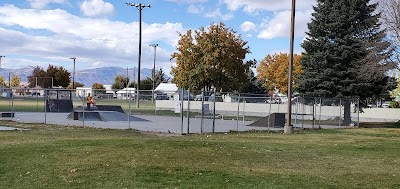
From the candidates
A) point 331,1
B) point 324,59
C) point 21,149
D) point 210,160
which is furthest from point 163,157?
point 331,1

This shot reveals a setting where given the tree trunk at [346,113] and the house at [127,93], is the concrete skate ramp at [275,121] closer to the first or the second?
the tree trunk at [346,113]

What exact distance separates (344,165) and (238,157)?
8.64ft

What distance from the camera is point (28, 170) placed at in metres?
10.0

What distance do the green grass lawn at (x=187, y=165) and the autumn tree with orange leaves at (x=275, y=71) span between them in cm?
5654

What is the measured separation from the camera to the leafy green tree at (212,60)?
47.9m

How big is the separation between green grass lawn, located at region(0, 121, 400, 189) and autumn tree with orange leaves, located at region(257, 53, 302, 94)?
56543 millimetres

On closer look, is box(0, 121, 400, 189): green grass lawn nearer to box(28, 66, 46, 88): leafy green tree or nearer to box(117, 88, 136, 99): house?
box(117, 88, 136, 99): house

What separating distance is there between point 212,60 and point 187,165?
36.8 m

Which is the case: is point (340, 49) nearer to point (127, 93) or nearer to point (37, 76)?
point (127, 93)

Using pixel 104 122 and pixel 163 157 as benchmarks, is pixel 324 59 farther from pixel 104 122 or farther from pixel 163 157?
pixel 163 157

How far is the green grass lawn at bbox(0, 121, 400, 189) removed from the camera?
Answer: 9.08 m

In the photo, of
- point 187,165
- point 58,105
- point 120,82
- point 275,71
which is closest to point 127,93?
point 187,165

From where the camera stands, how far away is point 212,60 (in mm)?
47406

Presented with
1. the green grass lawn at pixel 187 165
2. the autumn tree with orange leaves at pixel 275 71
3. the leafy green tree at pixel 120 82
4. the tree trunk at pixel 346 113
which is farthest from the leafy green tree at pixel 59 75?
the green grass lawn at pixel 187 165
